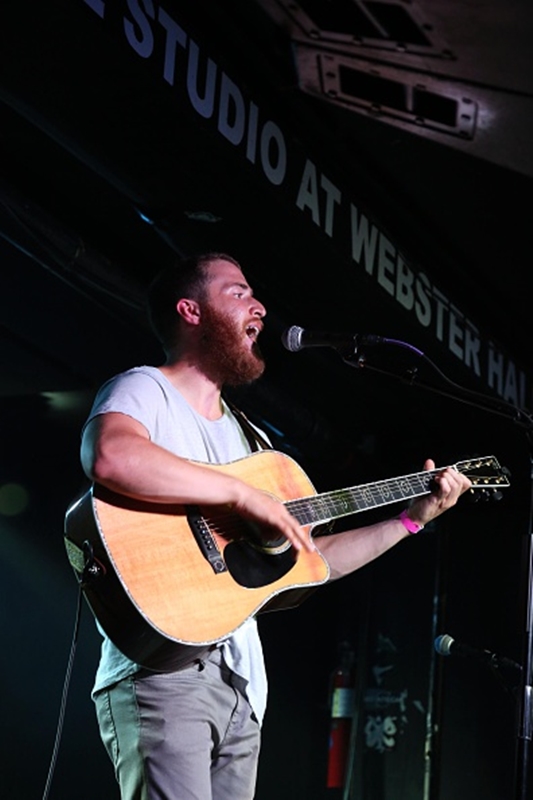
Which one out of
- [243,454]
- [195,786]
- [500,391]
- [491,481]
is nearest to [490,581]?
[500,391]

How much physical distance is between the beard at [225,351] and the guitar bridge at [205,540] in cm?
63

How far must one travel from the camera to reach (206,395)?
10.0 ft

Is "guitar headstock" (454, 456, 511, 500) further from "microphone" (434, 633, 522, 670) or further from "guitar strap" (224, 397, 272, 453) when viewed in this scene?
"microphone" (434, 633, 522, 670)

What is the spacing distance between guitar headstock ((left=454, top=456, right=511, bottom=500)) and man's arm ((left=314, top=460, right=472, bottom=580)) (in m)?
0.08

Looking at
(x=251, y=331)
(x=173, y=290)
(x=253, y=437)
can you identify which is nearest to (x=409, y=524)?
(x=253, y=437)

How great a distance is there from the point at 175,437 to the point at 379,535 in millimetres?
837

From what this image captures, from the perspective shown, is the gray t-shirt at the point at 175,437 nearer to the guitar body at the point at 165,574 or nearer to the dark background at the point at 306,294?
the guitar body at the point at 165,574

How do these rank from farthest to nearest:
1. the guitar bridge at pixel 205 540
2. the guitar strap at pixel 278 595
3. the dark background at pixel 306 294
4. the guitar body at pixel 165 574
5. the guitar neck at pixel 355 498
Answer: the dark background at pixel 306 294 < the guitar neck at pixel 355 498 < the guitar strap at pixel 278 595 < the guitar bridge at pixel 205 540 < the guitar body at pixel 165 574

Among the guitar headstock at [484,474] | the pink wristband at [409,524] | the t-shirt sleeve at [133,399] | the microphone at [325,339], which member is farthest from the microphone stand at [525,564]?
the t-shirt sleeve at [133,399]

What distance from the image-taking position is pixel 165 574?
2.45 metres

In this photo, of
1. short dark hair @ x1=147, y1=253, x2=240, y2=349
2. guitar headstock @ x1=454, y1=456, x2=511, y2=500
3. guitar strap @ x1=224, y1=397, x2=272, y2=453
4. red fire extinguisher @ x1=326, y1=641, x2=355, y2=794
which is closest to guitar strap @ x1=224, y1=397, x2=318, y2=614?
guitar strap @ x1=224, y1=397, x2=272, y2=453

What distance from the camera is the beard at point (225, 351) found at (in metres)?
3.11

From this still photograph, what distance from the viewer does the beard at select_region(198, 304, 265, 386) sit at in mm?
3107

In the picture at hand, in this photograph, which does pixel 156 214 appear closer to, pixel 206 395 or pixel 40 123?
pixel 40 123
